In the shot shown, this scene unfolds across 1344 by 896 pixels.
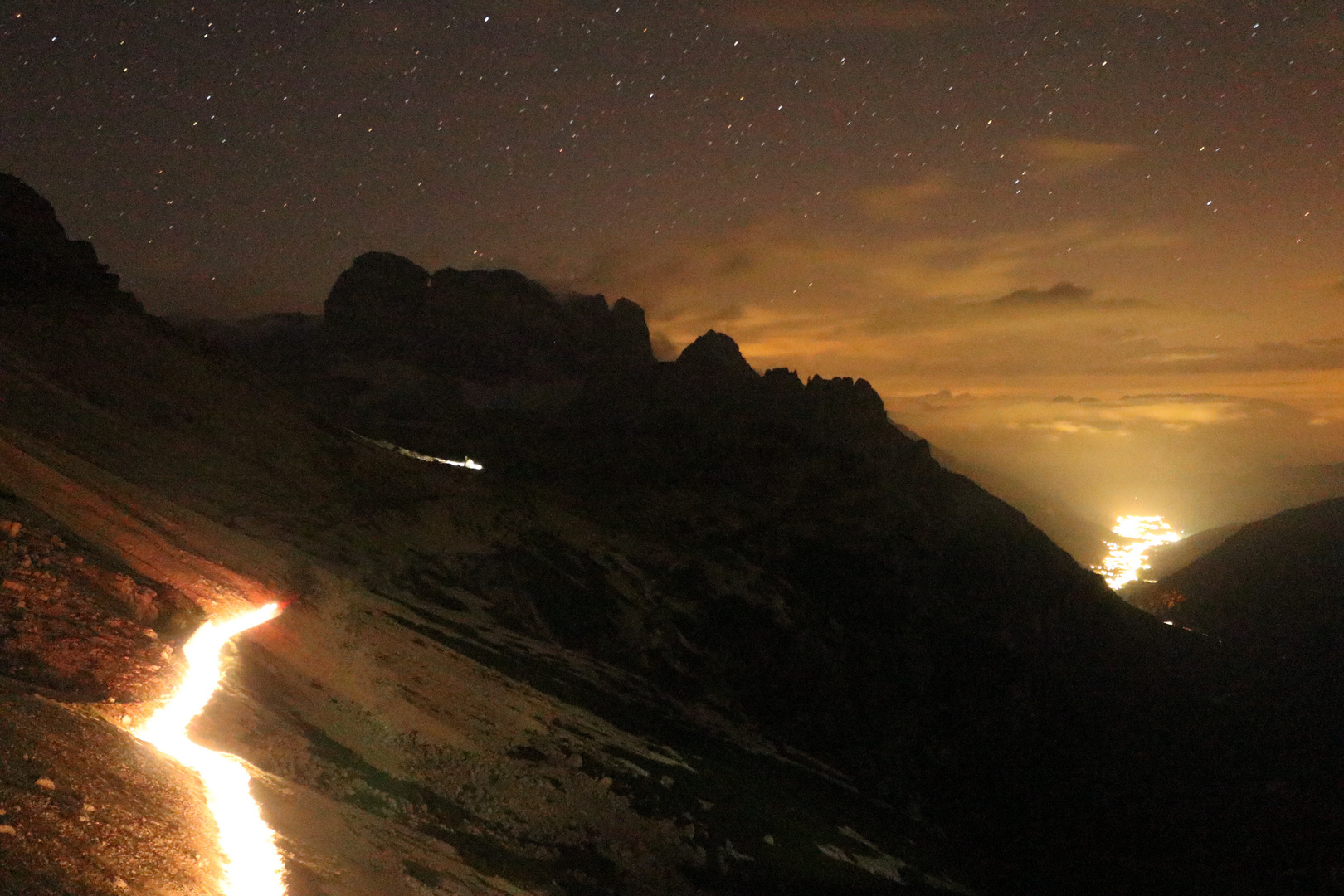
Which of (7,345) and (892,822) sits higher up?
(7,345)

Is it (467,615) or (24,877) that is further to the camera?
(467,615)

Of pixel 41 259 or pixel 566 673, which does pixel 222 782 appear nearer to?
pixel 566 673

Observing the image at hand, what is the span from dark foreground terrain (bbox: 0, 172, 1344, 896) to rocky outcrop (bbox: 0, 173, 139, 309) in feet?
1.63

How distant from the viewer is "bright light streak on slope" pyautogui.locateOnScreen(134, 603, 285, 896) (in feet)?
63.9

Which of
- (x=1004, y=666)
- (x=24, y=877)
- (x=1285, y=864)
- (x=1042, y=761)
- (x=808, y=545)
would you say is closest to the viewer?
(x=24, y=877)

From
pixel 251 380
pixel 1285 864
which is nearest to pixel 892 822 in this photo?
pixel 1285 864

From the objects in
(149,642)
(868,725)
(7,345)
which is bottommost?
(868,725)

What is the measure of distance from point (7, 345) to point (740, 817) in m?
83.1

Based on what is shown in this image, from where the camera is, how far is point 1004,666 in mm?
163125

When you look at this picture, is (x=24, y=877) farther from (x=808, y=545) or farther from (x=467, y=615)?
(x=808, y=545)

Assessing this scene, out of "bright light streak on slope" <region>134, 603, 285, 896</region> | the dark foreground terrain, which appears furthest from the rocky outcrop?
"bright light streak on slope" <region>134, 603, 285, 896</region>

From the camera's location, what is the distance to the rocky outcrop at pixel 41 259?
10412 centimetres

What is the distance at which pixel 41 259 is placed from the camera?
108 metres

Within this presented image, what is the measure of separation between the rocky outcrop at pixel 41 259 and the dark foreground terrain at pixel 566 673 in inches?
19.5
